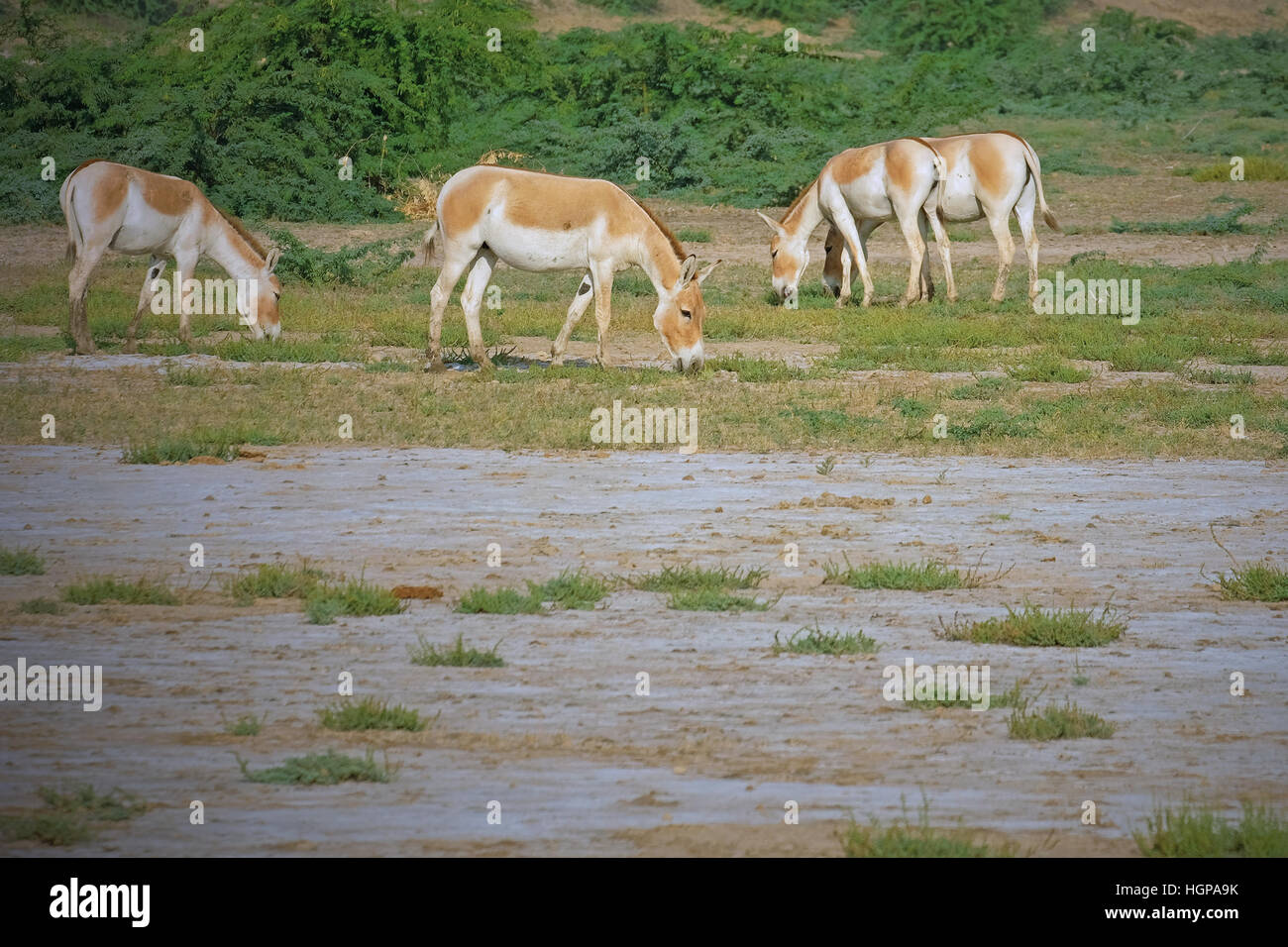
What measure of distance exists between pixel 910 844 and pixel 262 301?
42.4 ft

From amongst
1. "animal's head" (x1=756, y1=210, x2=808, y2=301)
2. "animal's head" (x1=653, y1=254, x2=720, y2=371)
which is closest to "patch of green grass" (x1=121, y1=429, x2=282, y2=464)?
Answer: "animal's head" (x1=653, y1=254, x2=720, y2=371)

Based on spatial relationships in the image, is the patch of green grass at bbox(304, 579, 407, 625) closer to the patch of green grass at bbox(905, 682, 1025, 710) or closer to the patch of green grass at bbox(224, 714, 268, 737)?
the patch of green grass at bbox(224, 714, 268, 737)

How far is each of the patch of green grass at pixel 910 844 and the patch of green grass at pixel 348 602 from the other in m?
3.34

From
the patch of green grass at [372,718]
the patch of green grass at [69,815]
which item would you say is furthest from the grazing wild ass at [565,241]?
the patch of green grass at [69,815]

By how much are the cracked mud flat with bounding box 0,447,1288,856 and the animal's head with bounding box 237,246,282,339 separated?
5.14 meters

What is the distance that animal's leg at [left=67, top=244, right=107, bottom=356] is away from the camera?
1589cm

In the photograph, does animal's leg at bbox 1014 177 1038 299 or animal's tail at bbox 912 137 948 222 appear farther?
animal's leg at bbox 1014 177 1038 299

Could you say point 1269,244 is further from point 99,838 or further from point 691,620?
point 99,838

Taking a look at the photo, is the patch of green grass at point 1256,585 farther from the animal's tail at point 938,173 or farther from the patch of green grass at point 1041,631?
the animal's tail at point 938,173

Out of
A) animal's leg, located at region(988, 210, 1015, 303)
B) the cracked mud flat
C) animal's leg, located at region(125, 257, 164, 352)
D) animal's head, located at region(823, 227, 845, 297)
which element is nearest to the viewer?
the cracked mud flat

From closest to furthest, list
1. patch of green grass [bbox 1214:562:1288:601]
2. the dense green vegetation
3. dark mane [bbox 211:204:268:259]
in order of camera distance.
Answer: patch of green grass [bbox 1214:562:1288:601], dark mane [bbox 211:204:268:259], the dense green vegetation

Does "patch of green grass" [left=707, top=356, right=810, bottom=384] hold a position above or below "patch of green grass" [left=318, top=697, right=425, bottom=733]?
above

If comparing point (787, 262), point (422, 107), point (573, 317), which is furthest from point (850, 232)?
point (422, 107)

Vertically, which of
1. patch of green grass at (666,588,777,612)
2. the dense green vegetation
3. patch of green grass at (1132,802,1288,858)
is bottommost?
patch of green grass at (1132,802,1288,858)
